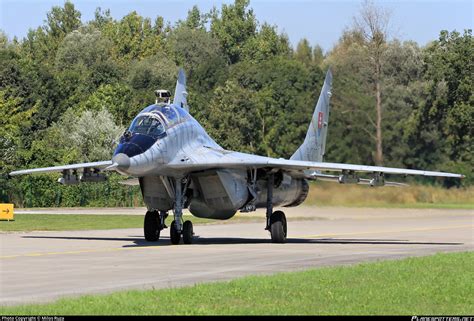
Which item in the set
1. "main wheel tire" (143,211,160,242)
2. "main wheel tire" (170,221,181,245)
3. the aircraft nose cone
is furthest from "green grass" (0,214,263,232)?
the aircraft nose cone

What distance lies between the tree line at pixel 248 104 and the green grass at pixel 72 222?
1286cm

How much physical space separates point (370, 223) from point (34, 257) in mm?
22795

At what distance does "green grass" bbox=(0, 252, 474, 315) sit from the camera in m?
13.9

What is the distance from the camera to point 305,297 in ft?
50.4

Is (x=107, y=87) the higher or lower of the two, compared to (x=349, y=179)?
higher

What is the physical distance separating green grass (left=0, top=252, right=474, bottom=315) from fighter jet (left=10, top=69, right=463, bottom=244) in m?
8.82

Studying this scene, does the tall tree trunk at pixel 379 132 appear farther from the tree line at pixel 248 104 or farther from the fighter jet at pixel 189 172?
the fighter jet at pixel 189 172

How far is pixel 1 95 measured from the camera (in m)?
72.4

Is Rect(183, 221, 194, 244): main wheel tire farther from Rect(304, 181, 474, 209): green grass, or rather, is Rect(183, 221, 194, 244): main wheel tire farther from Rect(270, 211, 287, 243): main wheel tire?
Rect(304, 181, 474, 209): green grass

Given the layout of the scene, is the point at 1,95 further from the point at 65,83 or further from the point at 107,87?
the point at 65,83

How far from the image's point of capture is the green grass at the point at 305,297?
13.9 m

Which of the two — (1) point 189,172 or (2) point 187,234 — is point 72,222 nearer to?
(2) point 187,234

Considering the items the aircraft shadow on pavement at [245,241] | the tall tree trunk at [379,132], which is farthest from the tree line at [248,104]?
the aircraft shadow on pavement at [245,241]

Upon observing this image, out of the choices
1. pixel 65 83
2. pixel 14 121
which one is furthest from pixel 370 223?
pixel 65 83
